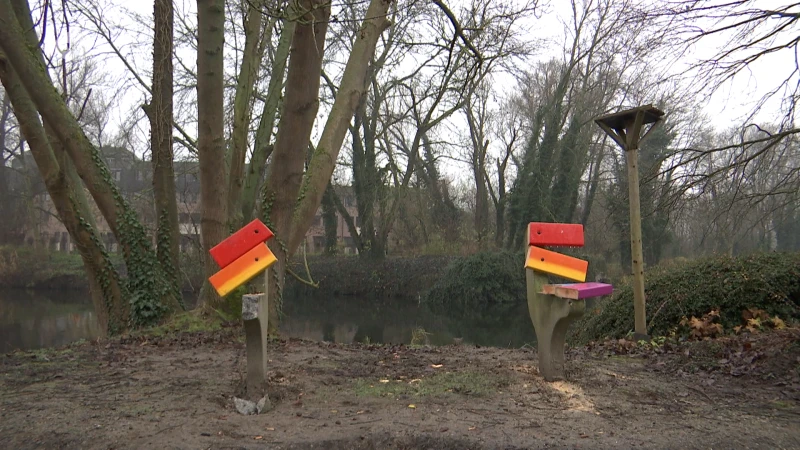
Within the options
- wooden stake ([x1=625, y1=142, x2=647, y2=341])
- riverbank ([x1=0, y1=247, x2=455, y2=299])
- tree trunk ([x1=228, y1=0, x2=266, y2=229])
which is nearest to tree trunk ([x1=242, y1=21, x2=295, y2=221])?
tree trunk ([x1=228, y1=0, x2=266, y2=229])

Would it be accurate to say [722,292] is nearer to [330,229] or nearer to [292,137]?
[292,137]

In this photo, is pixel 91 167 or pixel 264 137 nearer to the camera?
pixel 91 167

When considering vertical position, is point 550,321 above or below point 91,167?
below

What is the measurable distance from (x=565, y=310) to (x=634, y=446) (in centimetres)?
114

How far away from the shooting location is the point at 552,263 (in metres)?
4.34

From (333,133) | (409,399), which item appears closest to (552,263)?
(409,399)

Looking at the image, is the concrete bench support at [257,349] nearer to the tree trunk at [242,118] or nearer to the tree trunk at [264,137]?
the tree trunk at [242,118]

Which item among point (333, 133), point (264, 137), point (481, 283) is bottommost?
point (481, 283)

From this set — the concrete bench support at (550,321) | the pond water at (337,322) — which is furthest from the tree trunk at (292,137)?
the pond water at (337,322)

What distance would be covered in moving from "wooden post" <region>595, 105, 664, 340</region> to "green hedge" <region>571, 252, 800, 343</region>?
0.50 m

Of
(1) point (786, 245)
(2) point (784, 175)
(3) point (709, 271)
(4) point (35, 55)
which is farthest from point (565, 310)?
(1) point (786, 245)

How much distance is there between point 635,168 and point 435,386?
162 inches

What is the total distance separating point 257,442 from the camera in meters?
3.23

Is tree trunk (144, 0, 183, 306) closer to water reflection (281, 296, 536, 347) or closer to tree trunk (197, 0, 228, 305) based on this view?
tree trunk (197, 0, 228, 305)
